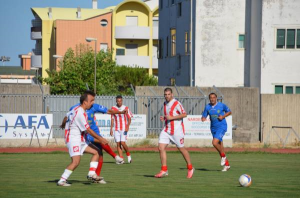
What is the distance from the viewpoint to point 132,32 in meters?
78.1

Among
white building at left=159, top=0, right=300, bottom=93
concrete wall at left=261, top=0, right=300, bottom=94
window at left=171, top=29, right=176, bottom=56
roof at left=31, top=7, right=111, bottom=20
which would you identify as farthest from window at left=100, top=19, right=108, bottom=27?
concrete wall at left=261, top=0, right=300, bottom=94

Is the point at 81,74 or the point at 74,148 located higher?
the point at 81,74

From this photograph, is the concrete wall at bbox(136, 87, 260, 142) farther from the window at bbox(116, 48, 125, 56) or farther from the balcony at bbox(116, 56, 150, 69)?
the window at bbox(116, 48, 125, 56)

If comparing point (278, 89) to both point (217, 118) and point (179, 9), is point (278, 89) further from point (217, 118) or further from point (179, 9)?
point (217, 118)

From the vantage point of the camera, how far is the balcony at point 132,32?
7806 centimetres

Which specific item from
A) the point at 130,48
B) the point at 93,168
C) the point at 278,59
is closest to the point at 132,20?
the point at 130,48

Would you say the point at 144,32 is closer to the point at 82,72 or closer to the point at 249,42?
the point at 82,72

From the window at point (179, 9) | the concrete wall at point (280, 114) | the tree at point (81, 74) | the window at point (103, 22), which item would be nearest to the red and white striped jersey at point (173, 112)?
the concrete wall at point (280, 114)

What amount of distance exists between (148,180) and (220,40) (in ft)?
86.0

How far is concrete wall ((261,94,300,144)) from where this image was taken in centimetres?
3344

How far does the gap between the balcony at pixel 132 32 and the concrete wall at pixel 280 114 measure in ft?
150

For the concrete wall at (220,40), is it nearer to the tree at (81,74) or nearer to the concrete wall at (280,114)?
the concrete wall at (280,114)

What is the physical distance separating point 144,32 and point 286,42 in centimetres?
4181

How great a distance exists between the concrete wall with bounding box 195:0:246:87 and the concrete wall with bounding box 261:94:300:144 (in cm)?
669
